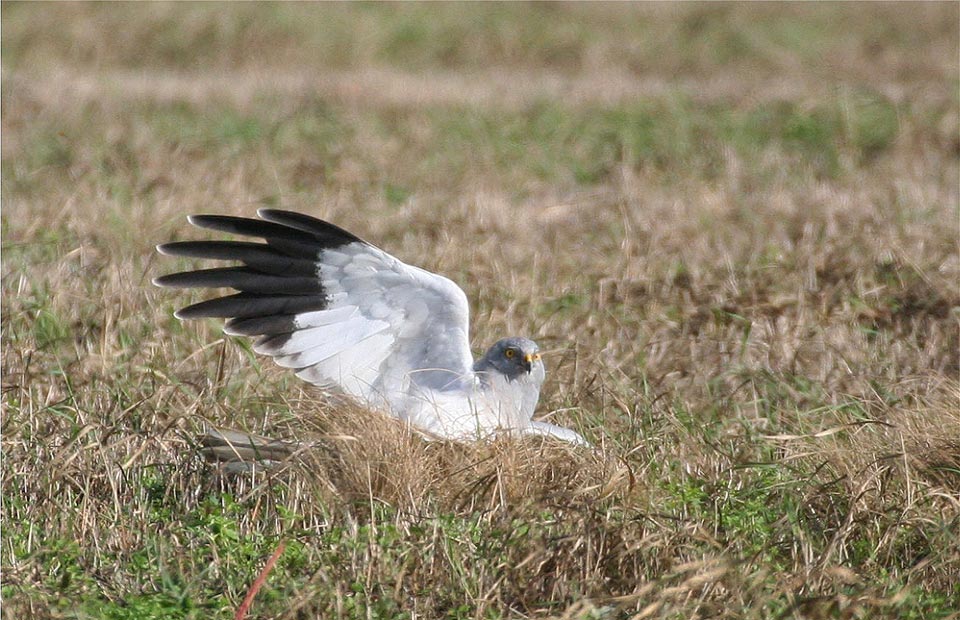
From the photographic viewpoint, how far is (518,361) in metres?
4.14

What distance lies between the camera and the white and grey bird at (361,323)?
12.8 feet

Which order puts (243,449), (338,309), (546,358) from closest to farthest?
(243,449), (338,309), (546,358)

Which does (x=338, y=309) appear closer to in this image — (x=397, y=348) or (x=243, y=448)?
(x=397, y=348)

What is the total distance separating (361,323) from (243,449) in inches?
22.8

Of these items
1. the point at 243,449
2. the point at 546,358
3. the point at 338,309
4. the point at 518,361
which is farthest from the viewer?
the point at 546,358

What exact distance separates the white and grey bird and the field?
192 millimetres

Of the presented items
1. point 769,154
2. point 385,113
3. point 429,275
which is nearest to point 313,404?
point 429,275

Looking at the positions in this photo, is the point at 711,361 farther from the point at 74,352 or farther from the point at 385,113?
the point at 385,113

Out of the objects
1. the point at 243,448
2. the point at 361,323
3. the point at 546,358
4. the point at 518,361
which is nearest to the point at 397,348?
the point at 361,323

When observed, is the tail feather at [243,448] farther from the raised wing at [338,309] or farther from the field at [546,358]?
the raised wing at [338,309]

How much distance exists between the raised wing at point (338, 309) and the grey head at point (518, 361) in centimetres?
17

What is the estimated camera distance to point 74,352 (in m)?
4.58

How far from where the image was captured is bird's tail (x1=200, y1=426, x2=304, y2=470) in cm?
362

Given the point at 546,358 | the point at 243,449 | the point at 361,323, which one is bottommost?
the point at 546,358
